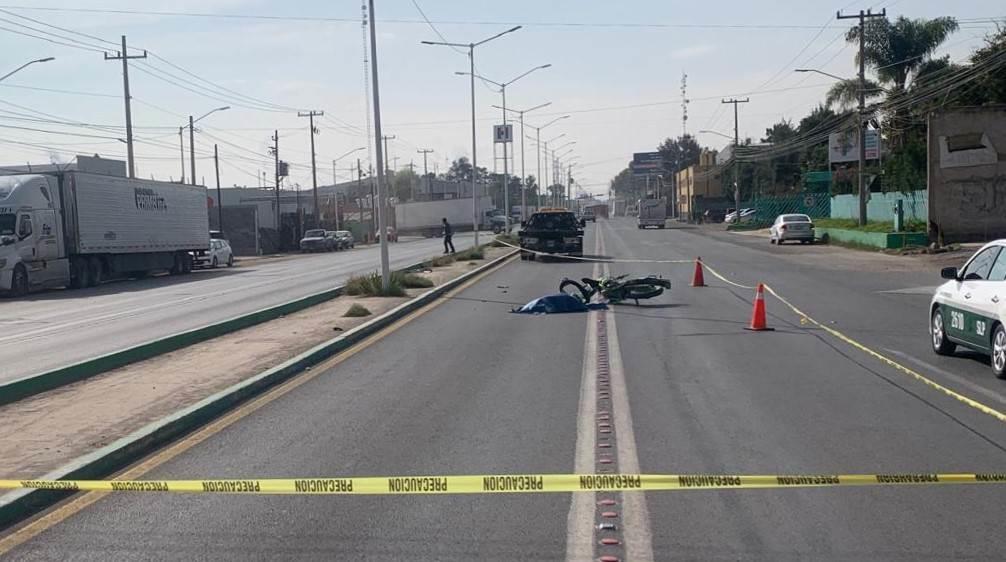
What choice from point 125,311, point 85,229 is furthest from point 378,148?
point 85,229

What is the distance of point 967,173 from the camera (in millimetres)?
40875

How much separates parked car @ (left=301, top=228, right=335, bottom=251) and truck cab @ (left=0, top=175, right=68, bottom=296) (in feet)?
119

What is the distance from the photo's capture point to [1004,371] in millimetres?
11359

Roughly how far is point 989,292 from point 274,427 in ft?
25.8

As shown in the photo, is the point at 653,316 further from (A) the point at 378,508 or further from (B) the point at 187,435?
(A) the point at 378,508

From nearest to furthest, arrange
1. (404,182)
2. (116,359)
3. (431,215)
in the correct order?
(116,359), (431,215), (404,182)

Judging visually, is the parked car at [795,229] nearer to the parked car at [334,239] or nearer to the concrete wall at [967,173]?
the concrete wall at [967,173]

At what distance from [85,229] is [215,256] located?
1608 cm

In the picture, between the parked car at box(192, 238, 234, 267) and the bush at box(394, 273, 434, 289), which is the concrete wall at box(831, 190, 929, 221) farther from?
the parked car at box(192, 238, 234, 267)

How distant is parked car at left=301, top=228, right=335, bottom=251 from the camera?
7338 centimetres

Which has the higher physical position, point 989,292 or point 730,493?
point 989,292

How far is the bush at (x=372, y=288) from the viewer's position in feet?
78.9

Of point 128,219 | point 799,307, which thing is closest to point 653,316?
point 799,307

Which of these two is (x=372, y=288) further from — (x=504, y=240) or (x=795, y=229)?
(x=504, y=240)
